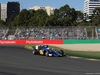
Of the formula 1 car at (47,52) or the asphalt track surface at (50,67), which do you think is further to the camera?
the formula 1 car at (47,52)

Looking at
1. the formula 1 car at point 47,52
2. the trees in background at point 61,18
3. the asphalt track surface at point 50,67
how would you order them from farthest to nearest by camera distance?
the trees in background at point 61,18, the formula 1 car at point 47,52, the asphalt track surface at point 50,67

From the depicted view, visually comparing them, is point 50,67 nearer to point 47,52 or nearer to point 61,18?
point 47,52

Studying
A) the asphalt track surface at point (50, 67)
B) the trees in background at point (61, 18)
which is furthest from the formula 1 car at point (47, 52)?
the trees in background at point (61, 18)

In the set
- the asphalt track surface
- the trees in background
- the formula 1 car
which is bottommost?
the asphalt track surface

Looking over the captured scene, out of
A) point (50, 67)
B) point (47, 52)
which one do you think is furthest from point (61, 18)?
point (50, 67)

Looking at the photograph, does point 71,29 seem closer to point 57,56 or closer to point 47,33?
point 47,33

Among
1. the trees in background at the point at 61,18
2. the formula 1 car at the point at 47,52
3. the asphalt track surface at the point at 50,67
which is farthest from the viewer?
the trees in background at the point at 61,18

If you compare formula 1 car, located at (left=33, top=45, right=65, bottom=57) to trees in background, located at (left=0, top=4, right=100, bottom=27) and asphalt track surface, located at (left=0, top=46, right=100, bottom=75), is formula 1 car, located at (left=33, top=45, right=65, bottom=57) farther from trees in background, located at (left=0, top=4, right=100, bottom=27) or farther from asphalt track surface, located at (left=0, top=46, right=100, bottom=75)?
trees in background, located at (left=0, top=4, right=100, bottom=27)

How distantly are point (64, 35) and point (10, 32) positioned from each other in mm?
9643

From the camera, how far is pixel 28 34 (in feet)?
112

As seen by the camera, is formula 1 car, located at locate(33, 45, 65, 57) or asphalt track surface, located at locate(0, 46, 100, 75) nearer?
asphalt track surface, located at locate(0, 46, 100, 75)

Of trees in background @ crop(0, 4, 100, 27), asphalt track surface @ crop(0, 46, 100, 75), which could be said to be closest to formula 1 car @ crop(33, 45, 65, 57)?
asphalt track surface @ crop(0, 46, 100, 75)

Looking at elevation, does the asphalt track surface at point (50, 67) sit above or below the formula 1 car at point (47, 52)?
below

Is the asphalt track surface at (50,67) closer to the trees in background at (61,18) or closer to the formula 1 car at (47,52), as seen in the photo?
the formula 1 car at (47,52)
